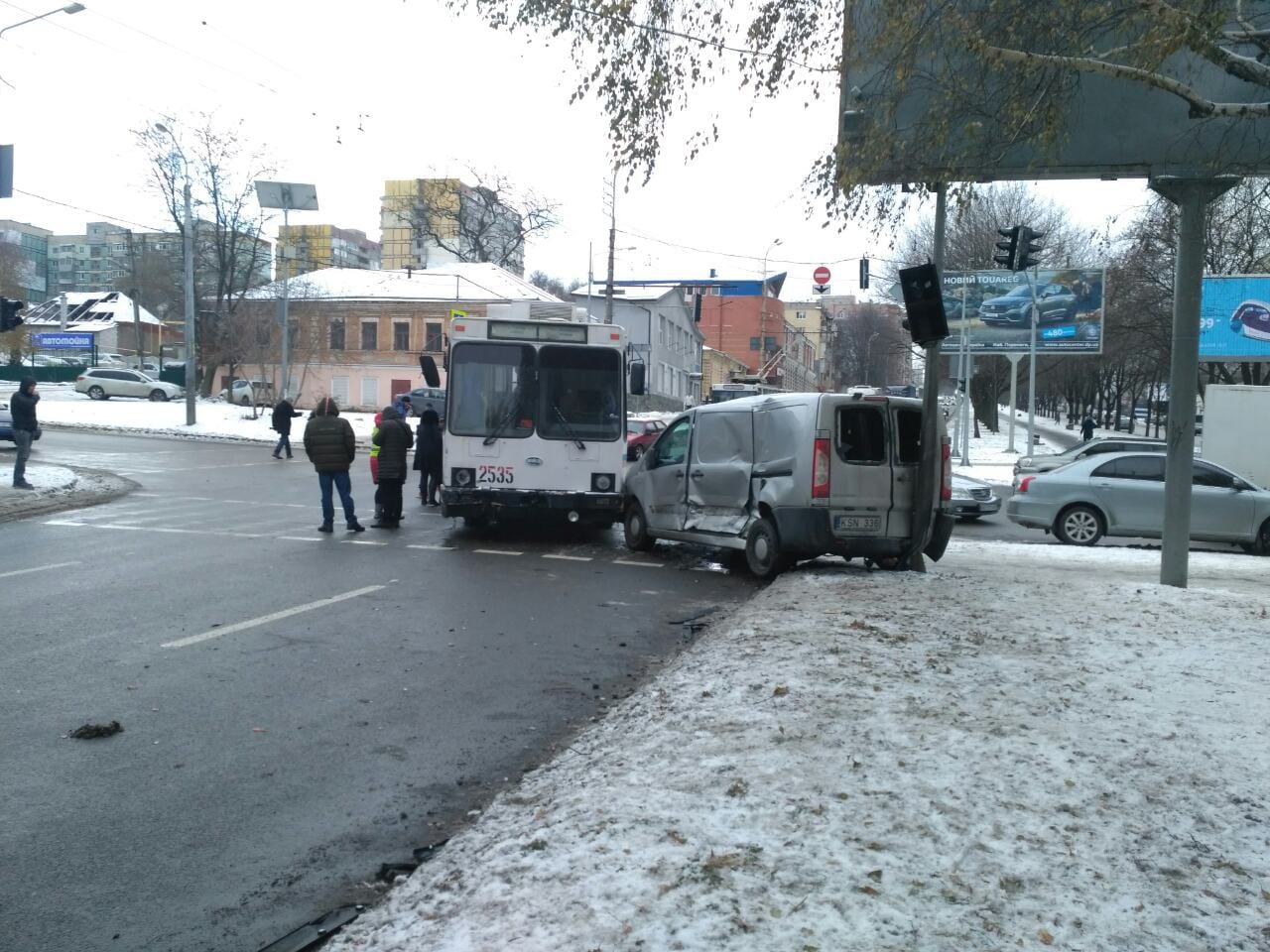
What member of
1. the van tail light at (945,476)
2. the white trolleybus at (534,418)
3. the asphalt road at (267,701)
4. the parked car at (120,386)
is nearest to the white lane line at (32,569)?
the asphalt road at (267,701)

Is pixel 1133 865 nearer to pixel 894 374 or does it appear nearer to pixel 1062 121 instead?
pixel 1062 121

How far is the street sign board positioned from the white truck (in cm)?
7758

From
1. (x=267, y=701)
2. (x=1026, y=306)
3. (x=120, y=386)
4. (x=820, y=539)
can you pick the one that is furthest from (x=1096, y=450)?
(x=120, y=386)


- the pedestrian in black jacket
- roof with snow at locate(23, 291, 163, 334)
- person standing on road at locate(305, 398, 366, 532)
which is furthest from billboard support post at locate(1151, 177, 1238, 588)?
roof with snow at locate(23, 291, 163, 334)

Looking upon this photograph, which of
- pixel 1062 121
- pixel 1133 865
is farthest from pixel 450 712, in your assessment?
pixel 1062 121

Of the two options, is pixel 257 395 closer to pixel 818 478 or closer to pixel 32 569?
pixel 32 569

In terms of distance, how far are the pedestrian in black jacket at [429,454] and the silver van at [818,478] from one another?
6751mm

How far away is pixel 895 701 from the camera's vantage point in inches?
222

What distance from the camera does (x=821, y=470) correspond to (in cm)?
1112

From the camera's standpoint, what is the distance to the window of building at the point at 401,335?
62469mm

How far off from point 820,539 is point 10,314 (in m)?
18.9

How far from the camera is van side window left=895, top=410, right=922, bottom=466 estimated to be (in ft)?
37.7

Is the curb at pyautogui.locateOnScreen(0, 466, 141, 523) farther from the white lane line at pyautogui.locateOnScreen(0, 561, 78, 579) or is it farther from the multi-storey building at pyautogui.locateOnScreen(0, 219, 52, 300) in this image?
the multi-storey building at pyautogui.locateOnScreen(0, 219, 52, 300)

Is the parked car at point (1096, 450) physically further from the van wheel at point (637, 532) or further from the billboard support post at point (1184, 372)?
the van wheel at point (637, 532)
